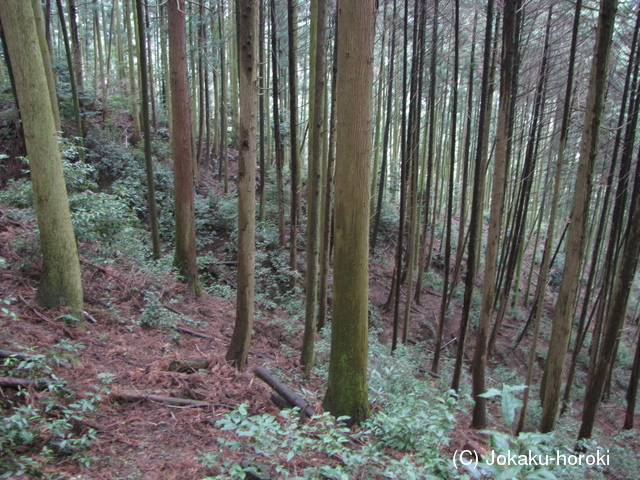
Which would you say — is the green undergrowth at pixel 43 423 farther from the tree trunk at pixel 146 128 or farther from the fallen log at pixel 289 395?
the tree trunk at pixel 146 128

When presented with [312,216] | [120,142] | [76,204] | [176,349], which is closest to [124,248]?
[76,204]

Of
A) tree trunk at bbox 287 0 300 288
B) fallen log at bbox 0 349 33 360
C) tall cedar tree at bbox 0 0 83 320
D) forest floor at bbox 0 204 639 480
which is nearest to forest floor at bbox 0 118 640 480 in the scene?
forest floor at bbox 0 204 639 480

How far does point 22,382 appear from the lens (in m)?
3.23

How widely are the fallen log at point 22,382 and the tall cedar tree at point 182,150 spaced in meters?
4.84

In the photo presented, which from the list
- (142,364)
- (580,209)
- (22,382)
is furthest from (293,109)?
(22,382)

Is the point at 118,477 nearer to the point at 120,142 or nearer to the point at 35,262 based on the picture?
the point at 35,262

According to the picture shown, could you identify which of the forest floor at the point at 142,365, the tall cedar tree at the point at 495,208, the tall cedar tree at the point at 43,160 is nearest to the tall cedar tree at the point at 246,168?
the forest floor at the point at 142,365

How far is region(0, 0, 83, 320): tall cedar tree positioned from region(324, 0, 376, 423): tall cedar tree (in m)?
3.51

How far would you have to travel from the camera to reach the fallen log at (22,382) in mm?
3166

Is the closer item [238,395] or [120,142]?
[238,395]

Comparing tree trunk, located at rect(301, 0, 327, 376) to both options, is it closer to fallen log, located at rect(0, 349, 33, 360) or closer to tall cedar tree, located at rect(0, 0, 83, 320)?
tall cedar tree, located at rect(0, 0, 83, 320)

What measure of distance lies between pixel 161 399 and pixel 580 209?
618cm

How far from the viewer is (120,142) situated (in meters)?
15.2

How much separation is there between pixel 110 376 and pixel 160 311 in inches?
99.5
